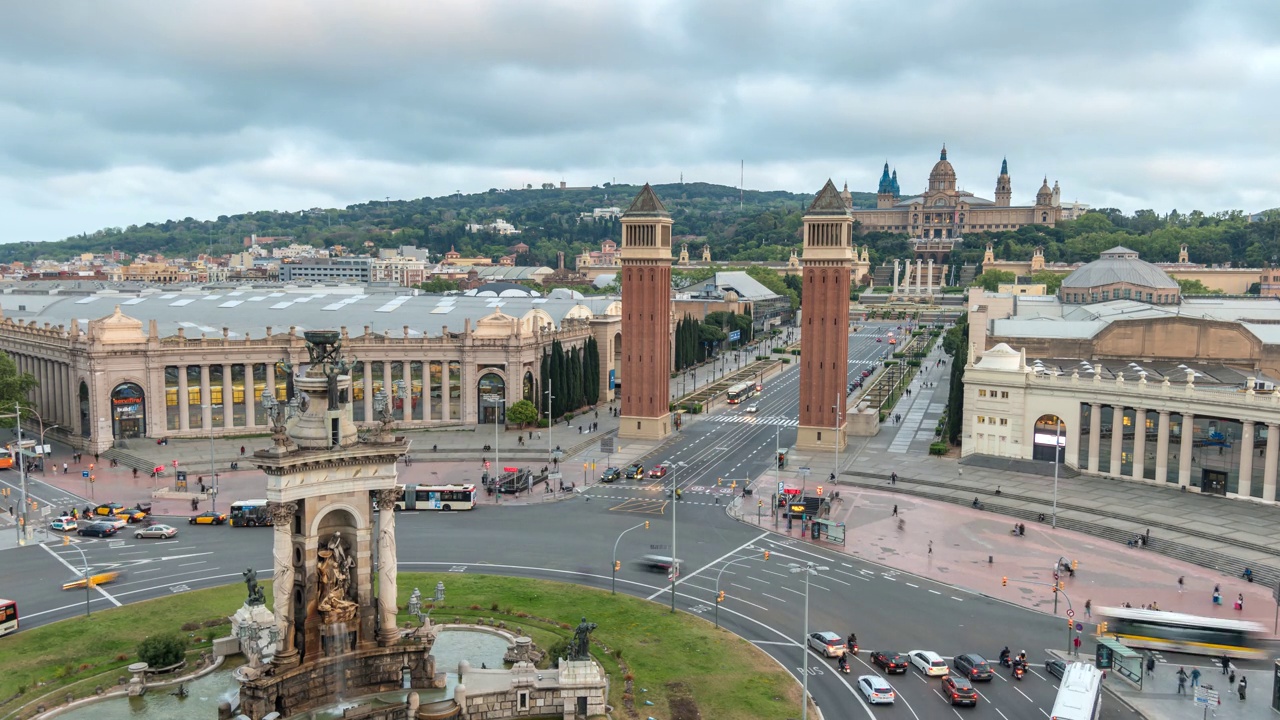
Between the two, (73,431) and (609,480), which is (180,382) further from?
(609,480)

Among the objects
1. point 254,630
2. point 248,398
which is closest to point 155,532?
point 254,630

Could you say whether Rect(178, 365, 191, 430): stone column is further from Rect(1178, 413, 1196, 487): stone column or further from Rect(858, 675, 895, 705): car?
Rect(1178, 413, 1196, 487): stone column

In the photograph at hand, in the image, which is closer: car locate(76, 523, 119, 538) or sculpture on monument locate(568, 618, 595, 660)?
sculpture on monument locate(568, 618, 595, 660)

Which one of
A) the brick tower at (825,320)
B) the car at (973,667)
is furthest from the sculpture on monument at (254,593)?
the brick tower at (825,320)

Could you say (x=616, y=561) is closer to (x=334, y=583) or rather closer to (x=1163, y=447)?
(x=334, y=583)

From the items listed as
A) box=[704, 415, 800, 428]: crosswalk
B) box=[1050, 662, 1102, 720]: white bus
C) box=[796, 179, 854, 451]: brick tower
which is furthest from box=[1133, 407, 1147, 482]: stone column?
box=[1050, 662, 1102, 720]: white bus

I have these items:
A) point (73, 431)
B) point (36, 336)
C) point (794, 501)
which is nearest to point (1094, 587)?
point (794, 501)
